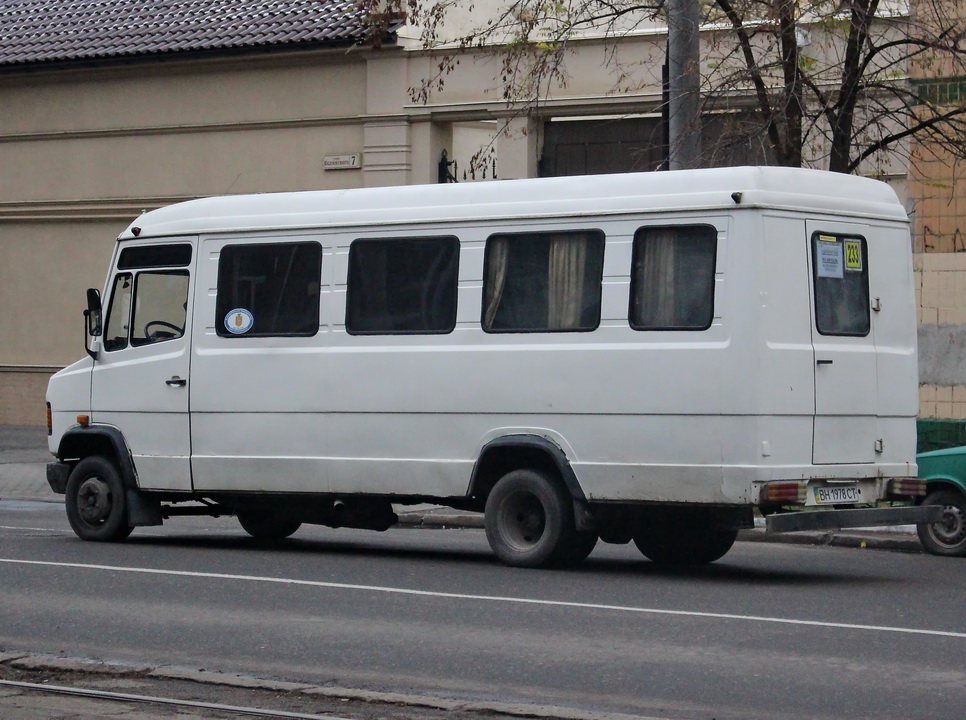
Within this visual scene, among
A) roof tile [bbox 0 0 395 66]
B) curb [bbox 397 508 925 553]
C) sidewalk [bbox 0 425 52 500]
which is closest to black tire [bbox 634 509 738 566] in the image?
curb [bbox 397 508 925 553]

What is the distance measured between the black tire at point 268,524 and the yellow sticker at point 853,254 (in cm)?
521

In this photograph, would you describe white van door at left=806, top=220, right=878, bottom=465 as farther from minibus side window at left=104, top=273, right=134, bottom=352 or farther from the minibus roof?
minibus side window at left=104, top=273, right=134, bottom=352

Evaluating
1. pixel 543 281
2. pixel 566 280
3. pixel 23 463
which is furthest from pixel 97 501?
pixel 23 463

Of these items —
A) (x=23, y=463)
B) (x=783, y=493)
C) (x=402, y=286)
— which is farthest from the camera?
(x=23, y=463)

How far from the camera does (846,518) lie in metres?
11.3

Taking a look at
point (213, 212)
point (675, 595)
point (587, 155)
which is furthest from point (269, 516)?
point (587, 155)

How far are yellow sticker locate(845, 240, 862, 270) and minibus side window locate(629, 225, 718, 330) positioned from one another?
1.09m

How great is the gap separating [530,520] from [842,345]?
2.47 meters

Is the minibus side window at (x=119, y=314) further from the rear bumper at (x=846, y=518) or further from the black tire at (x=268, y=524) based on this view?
the rear bumper at (x=846, y=518)

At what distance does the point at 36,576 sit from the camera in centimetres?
1157

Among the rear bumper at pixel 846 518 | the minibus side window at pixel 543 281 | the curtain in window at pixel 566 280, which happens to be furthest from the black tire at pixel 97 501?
the rear bumper at pixel 846 518

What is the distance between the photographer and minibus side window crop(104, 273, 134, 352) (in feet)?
46.1

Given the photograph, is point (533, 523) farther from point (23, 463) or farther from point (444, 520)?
point (23, 463)

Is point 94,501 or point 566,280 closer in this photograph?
point 566,280
